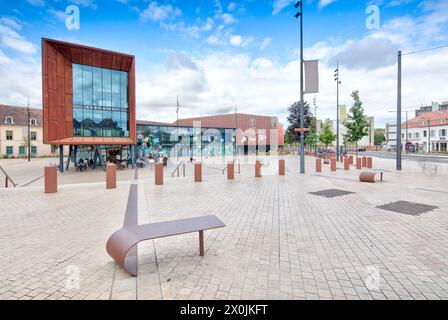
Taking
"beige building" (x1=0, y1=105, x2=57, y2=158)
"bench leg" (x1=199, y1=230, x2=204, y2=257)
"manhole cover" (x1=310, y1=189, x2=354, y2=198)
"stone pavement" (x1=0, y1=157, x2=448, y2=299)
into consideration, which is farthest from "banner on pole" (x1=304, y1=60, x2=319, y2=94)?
"beige building" (x1=0, y1=105, x2=57, y2=158)

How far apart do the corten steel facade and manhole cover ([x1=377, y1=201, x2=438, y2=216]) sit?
2244 centimetres

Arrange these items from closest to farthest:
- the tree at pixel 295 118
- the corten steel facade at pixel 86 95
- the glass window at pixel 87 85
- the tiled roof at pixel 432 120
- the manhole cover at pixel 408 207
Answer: the manhole cover at pixel 408 207, the corten steel facade at pixel 86 95, the glass window at pixel 87 85, the tree at pixel 295 118, the tiled roof at pixel 432 120

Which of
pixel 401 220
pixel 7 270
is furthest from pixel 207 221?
pixel 401 220

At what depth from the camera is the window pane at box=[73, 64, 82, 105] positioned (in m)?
23.2

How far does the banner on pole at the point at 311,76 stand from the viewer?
14.2 metres

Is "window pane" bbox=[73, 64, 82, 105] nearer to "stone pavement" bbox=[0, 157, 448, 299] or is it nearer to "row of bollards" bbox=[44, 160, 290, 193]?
"row of bollards" bbox=[44, 160, 290, 193]

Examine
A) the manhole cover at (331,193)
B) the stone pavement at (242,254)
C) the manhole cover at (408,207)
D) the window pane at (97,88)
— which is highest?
the window pane at (97,88)

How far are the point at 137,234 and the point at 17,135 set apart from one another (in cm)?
6255

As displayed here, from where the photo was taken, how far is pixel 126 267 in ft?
12.0

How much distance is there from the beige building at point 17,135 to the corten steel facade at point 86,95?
35.0 meters

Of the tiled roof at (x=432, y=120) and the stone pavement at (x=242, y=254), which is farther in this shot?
the tiled roof at (x=432, y=120)

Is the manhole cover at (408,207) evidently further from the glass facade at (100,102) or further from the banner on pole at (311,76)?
the glass facade at (100,102)

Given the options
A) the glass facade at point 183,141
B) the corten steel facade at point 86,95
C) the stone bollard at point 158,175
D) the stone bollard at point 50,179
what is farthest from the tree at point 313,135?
the stone bollard at point 50,179
